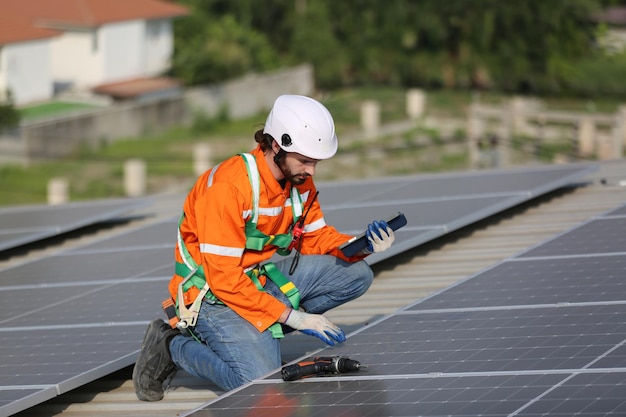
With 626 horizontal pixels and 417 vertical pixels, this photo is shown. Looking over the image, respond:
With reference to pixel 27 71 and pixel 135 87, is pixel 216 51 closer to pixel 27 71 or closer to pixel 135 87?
pixel 135 87

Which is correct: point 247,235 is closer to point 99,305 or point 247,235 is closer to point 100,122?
point 99,305

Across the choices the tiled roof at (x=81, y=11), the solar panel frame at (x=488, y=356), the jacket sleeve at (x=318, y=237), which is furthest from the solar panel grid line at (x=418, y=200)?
the tiled roof at (x=81, y=11)

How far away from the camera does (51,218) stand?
14.3 m

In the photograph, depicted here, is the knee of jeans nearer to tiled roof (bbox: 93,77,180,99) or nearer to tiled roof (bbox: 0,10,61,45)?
tiled roof (bbox: 0,10,61,45)

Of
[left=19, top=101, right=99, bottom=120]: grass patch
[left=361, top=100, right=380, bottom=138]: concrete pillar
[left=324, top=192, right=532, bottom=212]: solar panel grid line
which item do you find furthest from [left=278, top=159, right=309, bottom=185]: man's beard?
[left=19, top=101, right=99, bottom=120]: grass patch

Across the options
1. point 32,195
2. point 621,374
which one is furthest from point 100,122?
point 621,374

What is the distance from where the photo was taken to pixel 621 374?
6227 mm

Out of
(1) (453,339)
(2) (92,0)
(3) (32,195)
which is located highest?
(2) (92,0)

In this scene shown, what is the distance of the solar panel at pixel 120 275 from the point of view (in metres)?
7.93

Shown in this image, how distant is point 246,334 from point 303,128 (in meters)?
1.33

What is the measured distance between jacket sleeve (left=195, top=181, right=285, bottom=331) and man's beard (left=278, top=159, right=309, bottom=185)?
0.32 meters

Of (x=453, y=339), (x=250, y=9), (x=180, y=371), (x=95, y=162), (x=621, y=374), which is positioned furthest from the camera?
(x=250, y=9)

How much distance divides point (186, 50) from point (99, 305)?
4464 centimetres

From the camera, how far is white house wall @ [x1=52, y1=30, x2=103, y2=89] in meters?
53.4
